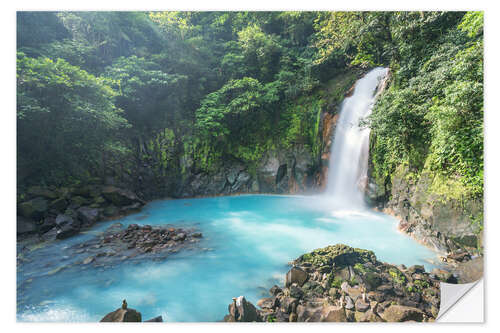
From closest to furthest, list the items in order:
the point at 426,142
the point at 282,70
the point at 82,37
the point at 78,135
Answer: the point at 426,142
the point at 78,135
the point at 82,37
the point at 282,70

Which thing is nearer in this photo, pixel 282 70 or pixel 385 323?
pixel 385 323

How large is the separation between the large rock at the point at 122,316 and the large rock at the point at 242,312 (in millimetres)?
836

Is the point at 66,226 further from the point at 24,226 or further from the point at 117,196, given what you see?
the point at 117,196

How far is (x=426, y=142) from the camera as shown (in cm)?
257

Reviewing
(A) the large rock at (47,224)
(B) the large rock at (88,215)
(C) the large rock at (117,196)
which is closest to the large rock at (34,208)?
(A) the large rock at (47,224)

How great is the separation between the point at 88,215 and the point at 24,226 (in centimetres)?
109

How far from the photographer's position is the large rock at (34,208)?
2.25 m

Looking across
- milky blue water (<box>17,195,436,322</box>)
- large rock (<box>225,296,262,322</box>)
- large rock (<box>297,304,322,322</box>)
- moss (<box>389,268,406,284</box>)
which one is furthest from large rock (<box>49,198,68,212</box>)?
moss (<box>389,268,406,284</box>)

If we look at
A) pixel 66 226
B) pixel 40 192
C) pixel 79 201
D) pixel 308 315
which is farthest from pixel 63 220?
pixel 308 315

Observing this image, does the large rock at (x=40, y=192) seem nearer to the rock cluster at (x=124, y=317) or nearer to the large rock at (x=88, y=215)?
the large rock at (x=88, y=215)

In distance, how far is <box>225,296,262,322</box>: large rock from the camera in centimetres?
173
